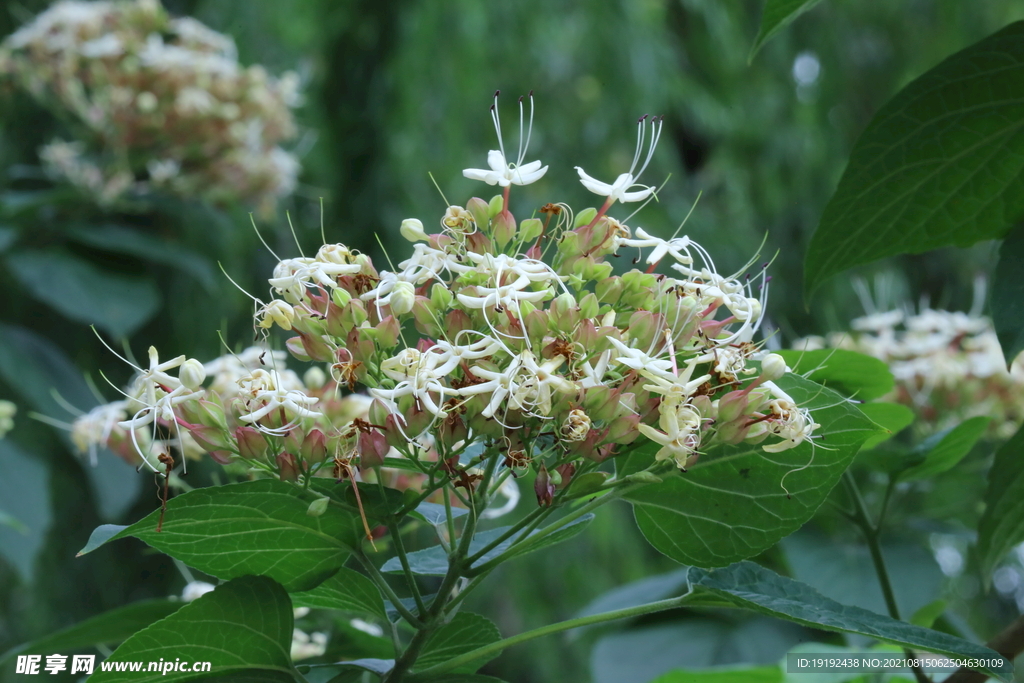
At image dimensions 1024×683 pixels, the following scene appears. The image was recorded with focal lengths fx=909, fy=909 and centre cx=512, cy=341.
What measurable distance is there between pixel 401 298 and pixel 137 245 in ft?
3.97

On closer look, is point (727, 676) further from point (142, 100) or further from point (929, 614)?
point (142, 100)

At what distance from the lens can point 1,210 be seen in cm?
149

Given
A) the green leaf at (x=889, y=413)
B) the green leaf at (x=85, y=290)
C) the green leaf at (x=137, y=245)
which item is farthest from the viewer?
the green leaf at (x=137, y=245)

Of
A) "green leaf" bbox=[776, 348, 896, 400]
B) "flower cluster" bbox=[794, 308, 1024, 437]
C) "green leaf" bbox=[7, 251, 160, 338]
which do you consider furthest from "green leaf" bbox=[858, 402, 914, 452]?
"green leaf" bbox=[7, 251, 160, 338]

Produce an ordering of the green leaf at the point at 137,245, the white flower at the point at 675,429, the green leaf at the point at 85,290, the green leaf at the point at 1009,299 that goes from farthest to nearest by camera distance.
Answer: the green leaf at the point at 137,245 < the green leaf at the point at 85,290 < the green leaf at the point at 1009,299 < the white flower at the point at 675,429

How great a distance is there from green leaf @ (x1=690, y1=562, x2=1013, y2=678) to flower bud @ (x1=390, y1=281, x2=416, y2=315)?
0.23 m

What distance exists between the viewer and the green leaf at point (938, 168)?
2.08 feet

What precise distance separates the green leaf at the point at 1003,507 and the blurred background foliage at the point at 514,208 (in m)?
0.35

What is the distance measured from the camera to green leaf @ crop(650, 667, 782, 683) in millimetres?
792

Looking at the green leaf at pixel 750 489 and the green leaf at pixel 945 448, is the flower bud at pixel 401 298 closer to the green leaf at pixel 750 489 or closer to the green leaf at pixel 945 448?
the green leaf at pixel 750 489

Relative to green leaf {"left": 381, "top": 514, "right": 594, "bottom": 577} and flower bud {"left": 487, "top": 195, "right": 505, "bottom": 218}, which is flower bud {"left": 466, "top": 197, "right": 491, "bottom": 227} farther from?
green leaf {"left": 381, "top": 514, "right": 594, "bottom": 577}

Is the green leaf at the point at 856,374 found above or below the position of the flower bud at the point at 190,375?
below

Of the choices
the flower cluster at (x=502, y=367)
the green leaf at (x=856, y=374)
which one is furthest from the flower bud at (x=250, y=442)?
the green leaf at (x=856, y=374)

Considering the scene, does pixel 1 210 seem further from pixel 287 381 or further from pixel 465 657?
pixel 465 657
